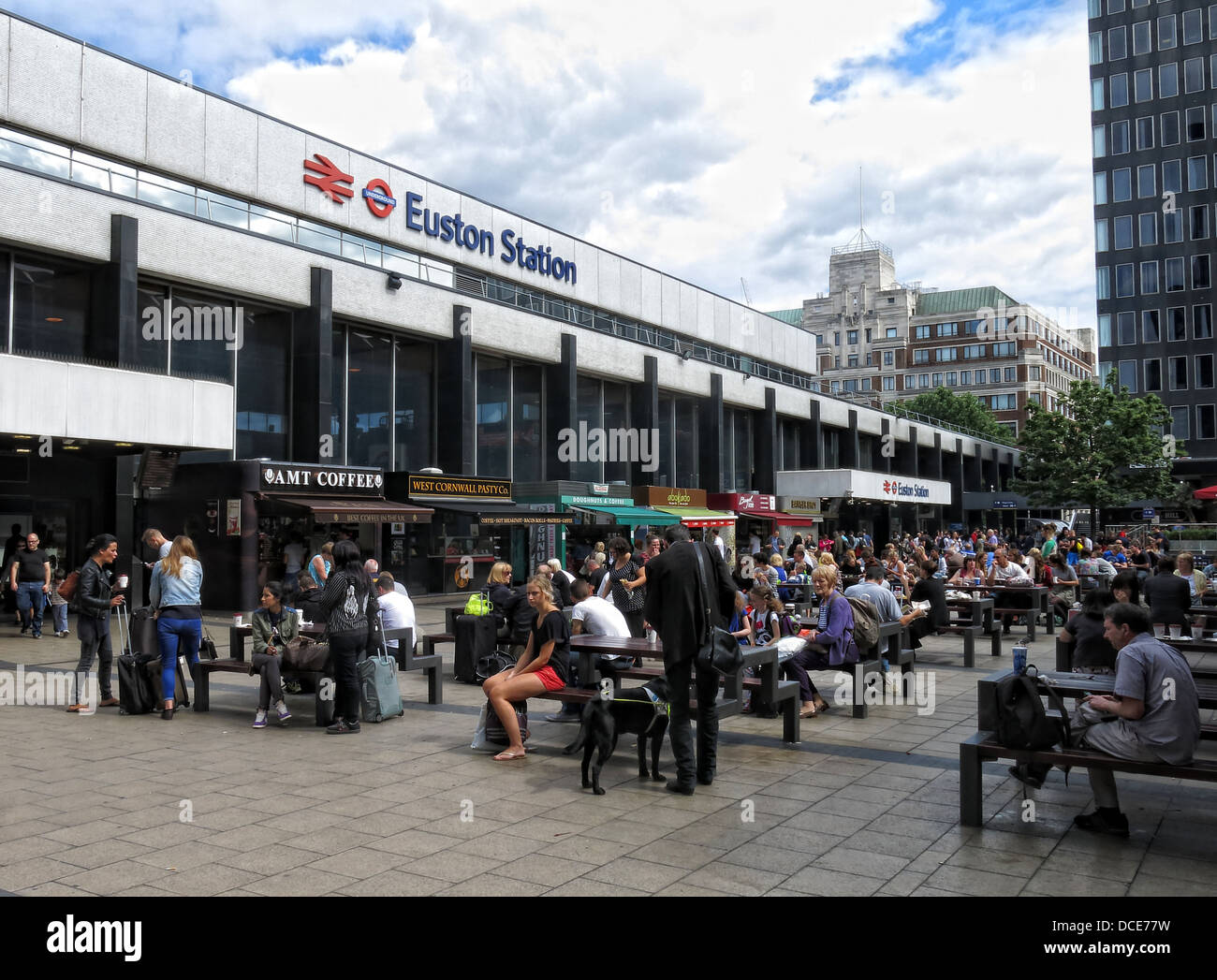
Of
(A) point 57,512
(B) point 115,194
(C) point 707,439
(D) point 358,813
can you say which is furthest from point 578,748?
(C) point 707,439

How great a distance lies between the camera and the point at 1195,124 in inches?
2340

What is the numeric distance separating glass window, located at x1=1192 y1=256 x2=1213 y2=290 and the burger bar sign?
43.8 metres

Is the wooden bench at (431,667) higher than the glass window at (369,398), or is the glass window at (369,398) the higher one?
the glass window at (369,398)

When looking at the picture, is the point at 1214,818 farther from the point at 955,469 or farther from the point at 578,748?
the point at 955,469

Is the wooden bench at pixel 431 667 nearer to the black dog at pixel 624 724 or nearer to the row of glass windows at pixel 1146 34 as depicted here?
the black dog at pixel 624 724

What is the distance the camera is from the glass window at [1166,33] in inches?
2367

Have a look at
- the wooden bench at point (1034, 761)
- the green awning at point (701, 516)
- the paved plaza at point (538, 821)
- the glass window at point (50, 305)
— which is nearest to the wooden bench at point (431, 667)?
the paved plaza at point (538, 821)

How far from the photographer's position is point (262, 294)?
23484 mm

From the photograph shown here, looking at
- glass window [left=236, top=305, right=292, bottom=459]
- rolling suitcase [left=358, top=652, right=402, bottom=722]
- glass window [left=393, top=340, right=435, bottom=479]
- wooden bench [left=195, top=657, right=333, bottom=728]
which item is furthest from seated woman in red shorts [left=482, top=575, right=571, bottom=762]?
glass window [left=393, top=340, right=435, bottom=479]

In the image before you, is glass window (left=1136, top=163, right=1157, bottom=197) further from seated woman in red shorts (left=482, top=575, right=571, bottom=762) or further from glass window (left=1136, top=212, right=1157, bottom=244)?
seated woman in red shorts (left=482, top=575, right=571, bottom=762)

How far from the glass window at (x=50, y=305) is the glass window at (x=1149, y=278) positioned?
6087 cm

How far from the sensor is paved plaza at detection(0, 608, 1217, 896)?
192 inches

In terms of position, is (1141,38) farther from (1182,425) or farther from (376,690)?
(376,690)

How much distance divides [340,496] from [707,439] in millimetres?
19847
